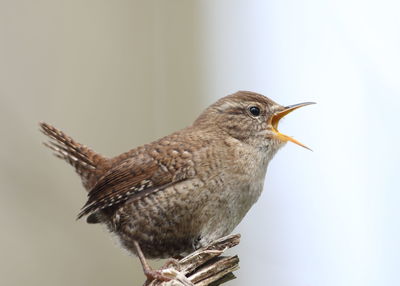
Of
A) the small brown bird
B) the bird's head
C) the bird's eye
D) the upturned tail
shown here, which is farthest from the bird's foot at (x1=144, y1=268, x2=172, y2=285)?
the bird's eye

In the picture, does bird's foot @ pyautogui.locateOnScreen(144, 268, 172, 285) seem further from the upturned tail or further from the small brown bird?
the upturned tail

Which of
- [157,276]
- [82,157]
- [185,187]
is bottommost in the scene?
[157,276]

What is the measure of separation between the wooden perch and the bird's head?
60 centimetres

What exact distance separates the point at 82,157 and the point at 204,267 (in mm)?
945

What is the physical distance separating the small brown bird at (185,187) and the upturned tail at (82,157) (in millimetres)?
68

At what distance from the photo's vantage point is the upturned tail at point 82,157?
2.72 m

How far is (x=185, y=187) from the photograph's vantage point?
2365mm

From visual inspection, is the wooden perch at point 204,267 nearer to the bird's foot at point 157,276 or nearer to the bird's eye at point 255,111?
the bird's foot at point 157,276

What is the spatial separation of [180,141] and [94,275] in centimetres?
241

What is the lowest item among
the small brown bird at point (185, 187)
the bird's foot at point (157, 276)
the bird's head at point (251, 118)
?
the bird's foot at point (157, 276)

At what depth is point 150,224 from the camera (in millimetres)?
2387

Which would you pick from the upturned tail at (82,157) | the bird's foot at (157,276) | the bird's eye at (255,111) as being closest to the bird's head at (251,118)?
the bird's eye at (255,111)

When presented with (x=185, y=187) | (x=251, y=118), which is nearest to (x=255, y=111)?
(x=251, y=118)

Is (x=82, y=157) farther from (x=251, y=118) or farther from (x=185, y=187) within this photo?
(x=251, y=118)
